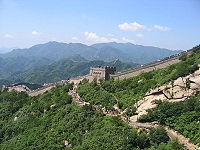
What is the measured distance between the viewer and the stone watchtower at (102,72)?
4079 cm

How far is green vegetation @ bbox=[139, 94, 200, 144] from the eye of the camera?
2261 centimetres

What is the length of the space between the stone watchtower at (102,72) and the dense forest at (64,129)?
3806 mm

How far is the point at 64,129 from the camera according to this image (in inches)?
1181

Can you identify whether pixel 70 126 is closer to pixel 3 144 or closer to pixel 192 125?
pixel 3 144

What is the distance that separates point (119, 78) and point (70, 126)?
1094 cm

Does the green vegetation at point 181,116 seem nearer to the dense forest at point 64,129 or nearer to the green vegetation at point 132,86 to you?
the dense forest at point 64,129

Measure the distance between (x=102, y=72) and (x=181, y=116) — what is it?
18275 mm

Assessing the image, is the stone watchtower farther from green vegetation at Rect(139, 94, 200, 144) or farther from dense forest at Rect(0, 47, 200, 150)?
green vegetation at Rect(139, 94, 200, 144)

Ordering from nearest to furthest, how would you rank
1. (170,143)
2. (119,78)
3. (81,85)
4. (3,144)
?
(170,143), (3,144), (119,78), (81,85)

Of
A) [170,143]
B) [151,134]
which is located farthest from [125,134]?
[170,143]

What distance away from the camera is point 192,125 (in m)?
22.8

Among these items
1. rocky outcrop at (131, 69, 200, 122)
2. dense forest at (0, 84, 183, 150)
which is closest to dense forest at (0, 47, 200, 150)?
dense forest at (0, 84, 183, 150)

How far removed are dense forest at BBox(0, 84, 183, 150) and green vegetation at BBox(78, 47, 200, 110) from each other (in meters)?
2.24

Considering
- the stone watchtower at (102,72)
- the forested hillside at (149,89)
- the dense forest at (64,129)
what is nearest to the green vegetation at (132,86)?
the forested hillside at (149,89)
